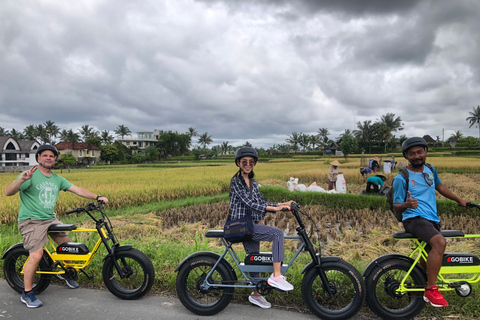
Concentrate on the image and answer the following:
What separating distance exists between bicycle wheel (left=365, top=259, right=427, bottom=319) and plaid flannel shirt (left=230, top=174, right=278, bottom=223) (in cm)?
129

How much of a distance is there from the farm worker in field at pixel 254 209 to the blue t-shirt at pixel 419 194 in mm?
1205

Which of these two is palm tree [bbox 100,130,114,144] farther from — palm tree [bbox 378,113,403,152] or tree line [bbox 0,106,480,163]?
palm tree [bbox 378,113,403,152]

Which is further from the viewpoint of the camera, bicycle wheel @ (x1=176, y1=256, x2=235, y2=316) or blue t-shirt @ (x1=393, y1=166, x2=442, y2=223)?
bicycle wheel @ (x1=176, y1=256, x2=235, y2=316)

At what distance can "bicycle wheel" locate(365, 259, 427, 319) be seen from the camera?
288 centimetres

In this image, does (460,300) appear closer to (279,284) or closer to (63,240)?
(279,284)

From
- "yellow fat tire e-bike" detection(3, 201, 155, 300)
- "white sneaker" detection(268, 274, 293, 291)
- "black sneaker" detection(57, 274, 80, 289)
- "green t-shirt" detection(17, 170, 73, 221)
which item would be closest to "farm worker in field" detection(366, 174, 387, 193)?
"white sneaker" detection(268, 274, 293, 291)

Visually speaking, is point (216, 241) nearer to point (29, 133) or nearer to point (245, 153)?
point (245, 153)

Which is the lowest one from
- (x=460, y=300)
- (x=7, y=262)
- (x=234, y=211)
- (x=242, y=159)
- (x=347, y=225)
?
(x=347, y=225)

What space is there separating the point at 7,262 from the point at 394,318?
15.5 feet

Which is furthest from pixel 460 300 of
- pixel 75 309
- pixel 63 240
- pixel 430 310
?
pixel 63 240

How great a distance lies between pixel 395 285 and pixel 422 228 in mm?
663

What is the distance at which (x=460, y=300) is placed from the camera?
3.01 m

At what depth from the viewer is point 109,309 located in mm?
3115

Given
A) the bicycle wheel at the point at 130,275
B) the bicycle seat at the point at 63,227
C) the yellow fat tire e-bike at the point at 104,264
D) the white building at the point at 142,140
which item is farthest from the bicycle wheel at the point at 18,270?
the white building at the point at 142,140
